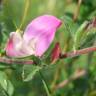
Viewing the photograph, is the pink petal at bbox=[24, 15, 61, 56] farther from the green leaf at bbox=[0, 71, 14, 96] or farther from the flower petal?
the green leaf at bbox=[0, 71, 14, 96]

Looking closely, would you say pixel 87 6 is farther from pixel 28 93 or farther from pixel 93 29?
pixel 93 29

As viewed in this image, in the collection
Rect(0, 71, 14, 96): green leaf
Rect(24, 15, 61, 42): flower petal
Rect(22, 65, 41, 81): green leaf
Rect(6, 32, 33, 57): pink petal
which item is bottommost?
Rect(0, 71, 14, 96): green leaf

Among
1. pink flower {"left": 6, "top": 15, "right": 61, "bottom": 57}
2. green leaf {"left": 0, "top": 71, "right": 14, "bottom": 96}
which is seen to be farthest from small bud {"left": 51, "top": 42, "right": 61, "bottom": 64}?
green leaf {"left": 0, "top": 71, "right": 14, "bottom": 96}

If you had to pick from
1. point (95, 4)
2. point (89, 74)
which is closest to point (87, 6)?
point (95, 4)

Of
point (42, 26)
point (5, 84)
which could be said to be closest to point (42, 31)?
point (42, 26)

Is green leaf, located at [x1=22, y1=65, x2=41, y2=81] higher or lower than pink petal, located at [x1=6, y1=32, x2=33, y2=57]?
lower

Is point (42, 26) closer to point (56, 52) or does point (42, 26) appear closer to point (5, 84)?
point (56, 52)

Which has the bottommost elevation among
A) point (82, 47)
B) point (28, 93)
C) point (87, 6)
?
point (28, 93)
